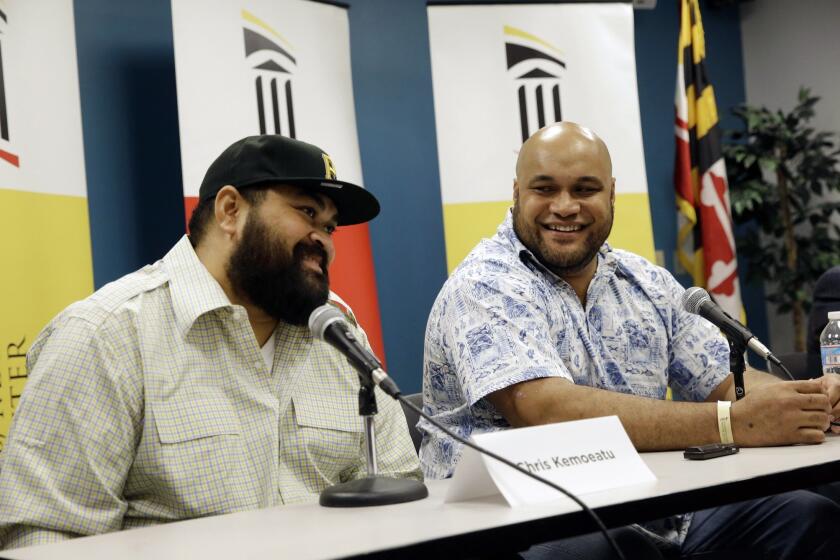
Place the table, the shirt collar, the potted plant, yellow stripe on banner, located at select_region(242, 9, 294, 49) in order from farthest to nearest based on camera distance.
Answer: the potted plant
yellow stripe on banner, located at select_region(242, 9, 294, 49)
the shirt collar
the table

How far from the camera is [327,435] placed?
6.85 ft

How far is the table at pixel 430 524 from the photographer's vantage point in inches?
49.1

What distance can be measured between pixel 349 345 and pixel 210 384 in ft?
1.50

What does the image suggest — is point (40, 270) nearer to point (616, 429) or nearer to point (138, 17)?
point (138, 17)

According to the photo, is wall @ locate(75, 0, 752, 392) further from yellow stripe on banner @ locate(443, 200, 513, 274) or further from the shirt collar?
the shirt collar

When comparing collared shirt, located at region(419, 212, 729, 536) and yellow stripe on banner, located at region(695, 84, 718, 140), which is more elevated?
yellow stripe on banner, located at region(695, 84, 718, 140)

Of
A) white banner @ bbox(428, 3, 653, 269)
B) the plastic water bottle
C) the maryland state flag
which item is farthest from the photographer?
the maryland state flag

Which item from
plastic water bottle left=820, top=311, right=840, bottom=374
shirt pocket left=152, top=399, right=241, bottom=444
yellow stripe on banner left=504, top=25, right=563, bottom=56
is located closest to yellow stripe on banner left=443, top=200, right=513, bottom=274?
Answer: yellow stripe on banner left=504, top=25, right=563, bottom=56

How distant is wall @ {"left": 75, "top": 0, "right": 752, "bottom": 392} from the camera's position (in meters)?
4.01

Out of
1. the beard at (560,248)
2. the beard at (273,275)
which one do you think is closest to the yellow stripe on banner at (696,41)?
the beard at (560,248)

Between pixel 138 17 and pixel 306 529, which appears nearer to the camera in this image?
pixel 306 529

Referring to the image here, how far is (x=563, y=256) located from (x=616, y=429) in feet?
2.80

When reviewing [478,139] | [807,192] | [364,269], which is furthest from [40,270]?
[807,192]

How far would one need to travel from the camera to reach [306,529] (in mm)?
1398
